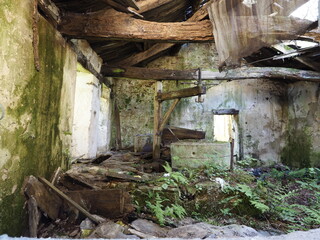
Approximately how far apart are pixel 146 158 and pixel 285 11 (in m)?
4.83

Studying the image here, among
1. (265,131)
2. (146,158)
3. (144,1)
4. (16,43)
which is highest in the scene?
(144,1)

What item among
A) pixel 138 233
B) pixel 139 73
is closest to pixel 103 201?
pixel 138 233

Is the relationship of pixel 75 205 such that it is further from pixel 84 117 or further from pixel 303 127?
pixel 303 127

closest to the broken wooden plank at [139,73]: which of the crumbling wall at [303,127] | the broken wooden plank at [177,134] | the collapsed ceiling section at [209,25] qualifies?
the broken wooden plank at [177,134]

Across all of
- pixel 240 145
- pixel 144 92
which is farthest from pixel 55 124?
pixel 240 145

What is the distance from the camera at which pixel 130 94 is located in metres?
8.33

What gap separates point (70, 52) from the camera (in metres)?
3.46

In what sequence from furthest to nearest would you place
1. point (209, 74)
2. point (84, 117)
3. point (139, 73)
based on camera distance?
point (209, 74)
point (139, 73)
point (84, 117)

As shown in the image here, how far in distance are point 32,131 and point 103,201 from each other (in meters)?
1.27

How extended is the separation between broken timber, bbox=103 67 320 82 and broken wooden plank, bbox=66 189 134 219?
407cm

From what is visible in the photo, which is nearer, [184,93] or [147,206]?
[147,206]

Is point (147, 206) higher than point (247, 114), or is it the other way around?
point (247, 114)

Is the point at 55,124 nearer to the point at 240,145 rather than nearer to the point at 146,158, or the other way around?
the point at 146,158

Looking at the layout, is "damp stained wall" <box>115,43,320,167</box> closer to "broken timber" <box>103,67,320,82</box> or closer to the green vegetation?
"broken timber" <box>103,67,320,82</box>
